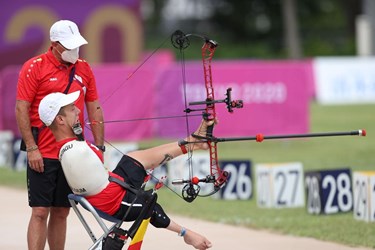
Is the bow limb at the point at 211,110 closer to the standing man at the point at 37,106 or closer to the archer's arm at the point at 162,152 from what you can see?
the archer's arm at the point at 162,152

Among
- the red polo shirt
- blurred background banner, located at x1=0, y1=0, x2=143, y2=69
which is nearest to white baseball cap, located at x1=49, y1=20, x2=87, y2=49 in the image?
the red polo shirt

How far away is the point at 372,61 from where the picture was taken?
32406 mm

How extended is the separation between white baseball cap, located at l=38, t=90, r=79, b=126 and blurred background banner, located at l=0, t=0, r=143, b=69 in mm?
19608

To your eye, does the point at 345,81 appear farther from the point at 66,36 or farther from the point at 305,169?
the point at 66,36

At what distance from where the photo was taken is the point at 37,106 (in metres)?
8.38

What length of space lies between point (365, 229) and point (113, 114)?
9.99 m

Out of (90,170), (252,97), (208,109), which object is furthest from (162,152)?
(252,97)

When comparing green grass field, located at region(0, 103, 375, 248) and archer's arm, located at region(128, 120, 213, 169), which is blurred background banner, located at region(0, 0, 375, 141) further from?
green grass field, located at region(0, 103, 375, 248)

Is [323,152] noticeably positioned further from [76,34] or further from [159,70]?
[76,34]

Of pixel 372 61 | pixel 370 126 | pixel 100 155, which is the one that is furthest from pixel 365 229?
pixel 372 61

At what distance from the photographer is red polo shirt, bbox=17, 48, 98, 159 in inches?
327

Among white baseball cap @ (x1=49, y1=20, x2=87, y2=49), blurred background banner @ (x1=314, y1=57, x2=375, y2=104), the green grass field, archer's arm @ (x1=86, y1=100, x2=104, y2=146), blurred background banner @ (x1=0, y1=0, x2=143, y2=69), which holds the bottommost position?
the green grass field

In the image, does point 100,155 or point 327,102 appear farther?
point 327,102

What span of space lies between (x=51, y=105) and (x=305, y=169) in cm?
976
